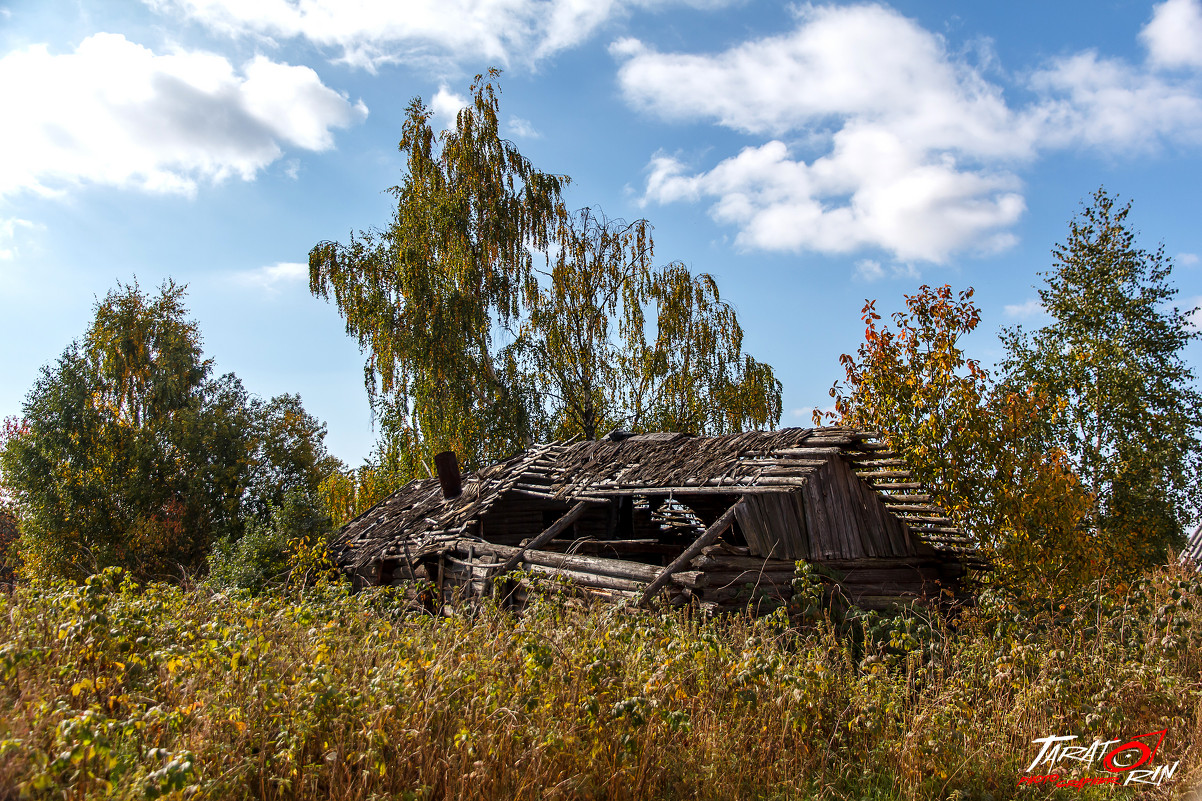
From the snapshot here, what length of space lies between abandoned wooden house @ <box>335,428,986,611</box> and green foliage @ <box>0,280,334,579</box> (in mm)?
10363

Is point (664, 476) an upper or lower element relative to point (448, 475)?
lower

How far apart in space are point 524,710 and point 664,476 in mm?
7454

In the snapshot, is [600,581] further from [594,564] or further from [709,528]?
[709,528]

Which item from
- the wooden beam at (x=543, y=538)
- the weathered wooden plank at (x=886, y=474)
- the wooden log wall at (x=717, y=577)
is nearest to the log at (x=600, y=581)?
the wooden log wall at (x=717, y=577)

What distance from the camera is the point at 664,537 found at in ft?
48.9

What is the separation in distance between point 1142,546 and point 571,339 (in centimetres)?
1596

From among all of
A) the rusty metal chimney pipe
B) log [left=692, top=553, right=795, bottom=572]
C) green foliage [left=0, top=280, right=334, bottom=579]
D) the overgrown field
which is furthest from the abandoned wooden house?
green foliage [left=0, top=280, right=334, bottom=579]

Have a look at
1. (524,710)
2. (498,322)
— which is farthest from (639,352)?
(524,710)

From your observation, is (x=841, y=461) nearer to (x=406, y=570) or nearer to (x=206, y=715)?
(x=406, y=570)

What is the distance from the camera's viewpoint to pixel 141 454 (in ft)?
72.4

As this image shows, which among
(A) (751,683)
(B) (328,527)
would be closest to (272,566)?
(B) (328,527)

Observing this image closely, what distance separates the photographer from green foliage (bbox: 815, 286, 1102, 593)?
35.1 feet

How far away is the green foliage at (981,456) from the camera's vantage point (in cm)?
1070

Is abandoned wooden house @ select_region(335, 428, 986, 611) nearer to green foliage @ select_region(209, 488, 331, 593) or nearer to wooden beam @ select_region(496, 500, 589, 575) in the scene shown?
wooden beam @ select_region(496, 500, 589, 575)
